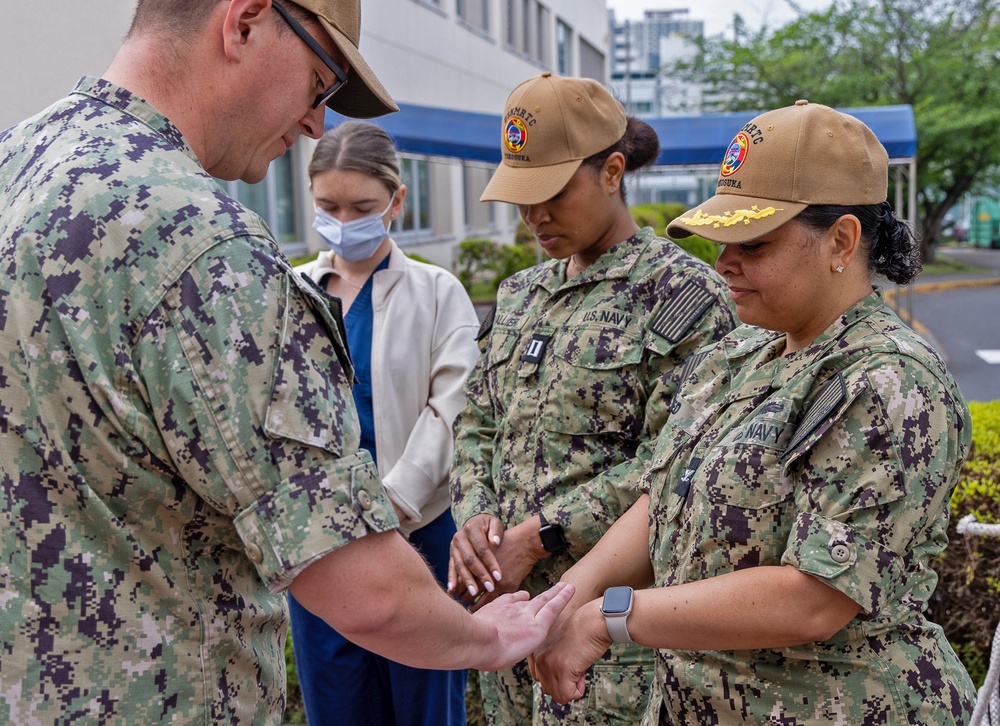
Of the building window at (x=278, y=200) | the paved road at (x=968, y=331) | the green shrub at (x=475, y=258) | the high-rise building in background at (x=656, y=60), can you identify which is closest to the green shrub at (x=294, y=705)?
the paved road at (x=968, y=331)

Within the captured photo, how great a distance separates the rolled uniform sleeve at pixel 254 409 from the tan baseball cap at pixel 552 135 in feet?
4.53

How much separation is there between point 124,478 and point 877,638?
1.33 m

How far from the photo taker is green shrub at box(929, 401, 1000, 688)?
11.0ft

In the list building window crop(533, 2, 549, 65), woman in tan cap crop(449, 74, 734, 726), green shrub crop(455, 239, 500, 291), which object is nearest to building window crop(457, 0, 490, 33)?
building window crop(533, 2, 549, 65)

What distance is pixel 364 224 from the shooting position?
3252mm

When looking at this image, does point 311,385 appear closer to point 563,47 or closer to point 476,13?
point 476,13

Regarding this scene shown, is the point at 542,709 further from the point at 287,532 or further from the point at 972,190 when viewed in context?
the point at 972,190

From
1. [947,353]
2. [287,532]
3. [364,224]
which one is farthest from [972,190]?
[287,532]

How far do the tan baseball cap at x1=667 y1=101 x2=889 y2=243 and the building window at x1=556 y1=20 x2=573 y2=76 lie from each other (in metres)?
27.2

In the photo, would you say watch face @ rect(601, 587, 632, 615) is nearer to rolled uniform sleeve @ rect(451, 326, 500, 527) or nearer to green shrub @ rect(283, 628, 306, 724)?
rolled uniform sleeve @ rect(451, 326, 500, 527)

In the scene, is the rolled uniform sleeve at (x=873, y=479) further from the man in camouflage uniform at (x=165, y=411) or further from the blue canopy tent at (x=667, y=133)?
the blue canopy tent at (x=667, y=133)

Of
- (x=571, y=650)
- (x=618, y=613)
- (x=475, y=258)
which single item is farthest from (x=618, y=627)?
(x=475, y=258)

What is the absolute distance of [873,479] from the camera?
164 cm

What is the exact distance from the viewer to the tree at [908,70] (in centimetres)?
2262
